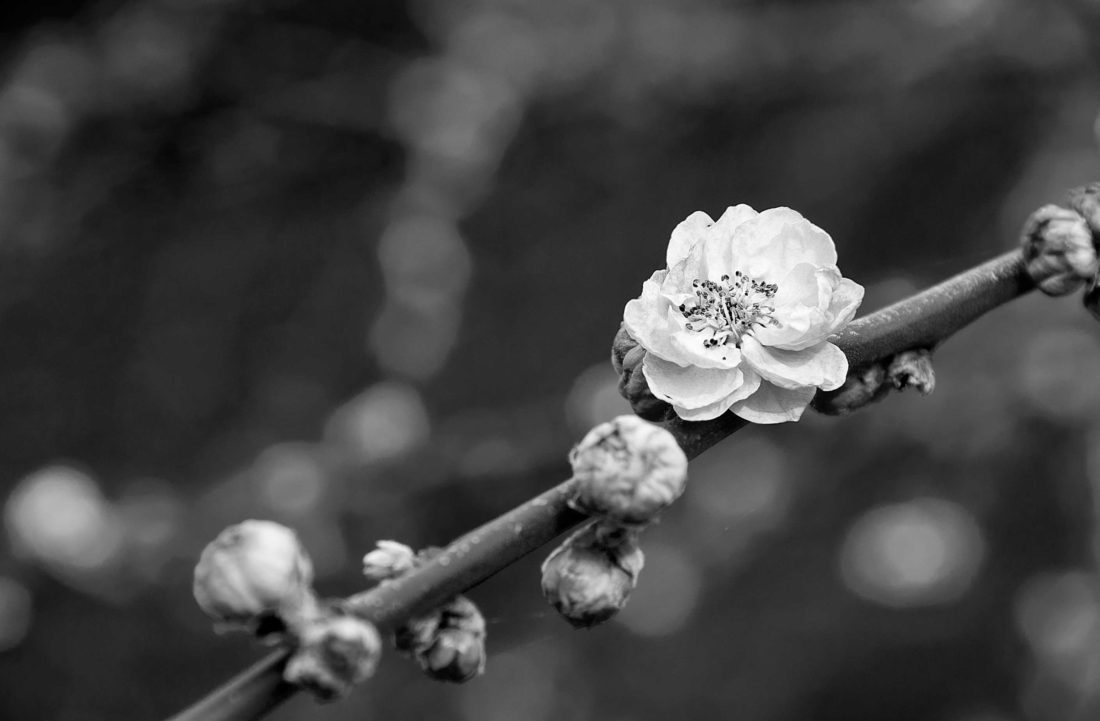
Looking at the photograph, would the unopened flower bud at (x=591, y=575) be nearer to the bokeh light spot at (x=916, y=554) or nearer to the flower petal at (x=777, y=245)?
the flower petal at (x=777, y=245)

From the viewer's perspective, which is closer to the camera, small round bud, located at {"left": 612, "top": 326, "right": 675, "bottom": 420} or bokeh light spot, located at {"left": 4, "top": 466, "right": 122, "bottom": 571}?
small round bud, located at {"left": 612, "top": 326, "right": 675, "bottom": 420}

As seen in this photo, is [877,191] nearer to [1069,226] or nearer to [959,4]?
[959,4]

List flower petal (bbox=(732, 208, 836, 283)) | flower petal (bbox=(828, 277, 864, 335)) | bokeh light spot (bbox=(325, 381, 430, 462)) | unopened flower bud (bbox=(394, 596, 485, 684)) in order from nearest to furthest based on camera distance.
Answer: unopened flower bud (bbox=(394, 596, 485, 684)) → flower petal (bbox=(828, 277, 864, 335)) → flower petal (bbox=(732, 208, 836, 283)) → bokeh light spot (bbox=(325, 381, 430, 462))

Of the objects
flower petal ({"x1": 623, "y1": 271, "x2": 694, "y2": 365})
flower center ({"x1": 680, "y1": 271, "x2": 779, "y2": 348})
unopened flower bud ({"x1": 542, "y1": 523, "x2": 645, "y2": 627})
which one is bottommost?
unopened flower bud ({"x1": 542, "y1": 523, "x2": 645, "y2": 627})

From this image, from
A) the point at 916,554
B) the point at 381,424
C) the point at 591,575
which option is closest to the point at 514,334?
the point at 381,424

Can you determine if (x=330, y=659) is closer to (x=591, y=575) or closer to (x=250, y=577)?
(x=250, y=577)

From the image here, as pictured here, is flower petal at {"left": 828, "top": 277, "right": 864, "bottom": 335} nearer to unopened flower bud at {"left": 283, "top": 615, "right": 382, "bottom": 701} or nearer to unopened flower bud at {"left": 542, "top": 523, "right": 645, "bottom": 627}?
unopened flower bud at {"left": 542, "top": 523, "right": 645, "bottom": 627}

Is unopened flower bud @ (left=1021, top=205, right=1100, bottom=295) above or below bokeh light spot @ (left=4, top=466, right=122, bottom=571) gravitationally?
below

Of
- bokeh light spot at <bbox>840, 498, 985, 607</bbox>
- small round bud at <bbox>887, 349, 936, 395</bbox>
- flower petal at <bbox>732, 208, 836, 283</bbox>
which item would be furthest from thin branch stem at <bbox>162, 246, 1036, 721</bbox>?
bokeh light spot at <bbox>840, 498, 985, 607</bbox>
